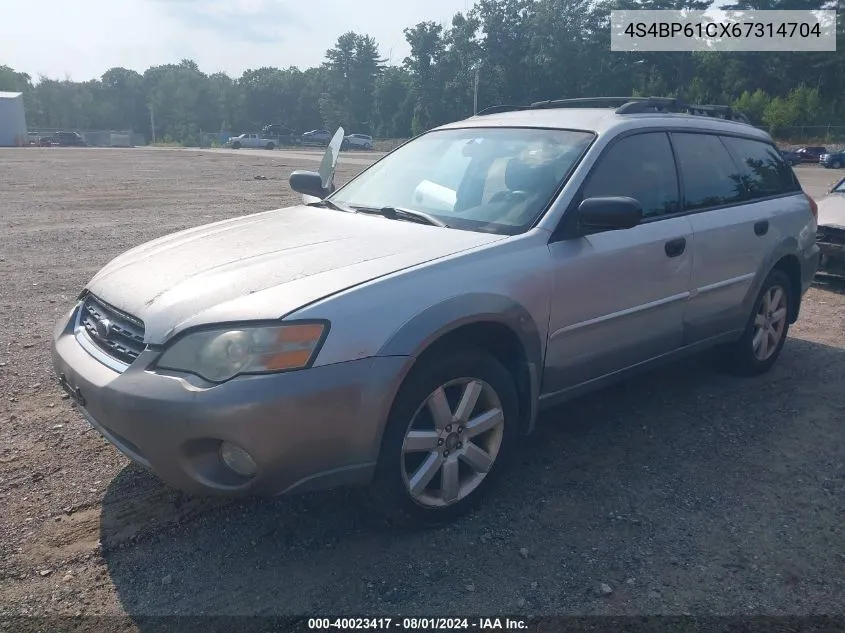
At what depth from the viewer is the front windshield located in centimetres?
350

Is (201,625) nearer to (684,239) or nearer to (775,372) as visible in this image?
(684,239)

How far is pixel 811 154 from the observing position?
42500mm

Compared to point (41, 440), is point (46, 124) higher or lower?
higher

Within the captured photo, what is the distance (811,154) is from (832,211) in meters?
40.1

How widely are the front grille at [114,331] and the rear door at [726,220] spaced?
298 centimetres

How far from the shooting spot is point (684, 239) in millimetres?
4012

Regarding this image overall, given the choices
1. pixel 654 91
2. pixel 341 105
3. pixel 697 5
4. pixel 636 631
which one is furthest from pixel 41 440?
pixel 341 105

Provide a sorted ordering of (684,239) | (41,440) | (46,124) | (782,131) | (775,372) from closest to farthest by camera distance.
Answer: (41,440)
(684,239)
(775,372)
(782,131)
(46,124)

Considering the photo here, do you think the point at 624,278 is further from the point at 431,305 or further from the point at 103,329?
the point at 103,329

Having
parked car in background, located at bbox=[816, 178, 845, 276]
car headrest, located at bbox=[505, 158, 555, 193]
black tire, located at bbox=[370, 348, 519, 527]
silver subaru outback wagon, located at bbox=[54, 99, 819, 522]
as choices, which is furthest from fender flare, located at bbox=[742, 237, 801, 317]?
parked car in background, located at bbox=[816, 178, 845, 276]

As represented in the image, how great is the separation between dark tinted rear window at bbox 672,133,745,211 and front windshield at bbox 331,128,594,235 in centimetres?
83

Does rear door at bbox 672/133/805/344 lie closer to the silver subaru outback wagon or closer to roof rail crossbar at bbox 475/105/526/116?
the silver subaru outback wagon

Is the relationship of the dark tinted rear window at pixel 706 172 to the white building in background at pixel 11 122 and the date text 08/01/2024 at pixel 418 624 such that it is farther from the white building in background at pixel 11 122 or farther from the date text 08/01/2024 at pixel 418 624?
the white building in background at pixel 11 122

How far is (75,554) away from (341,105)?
3910 inches
